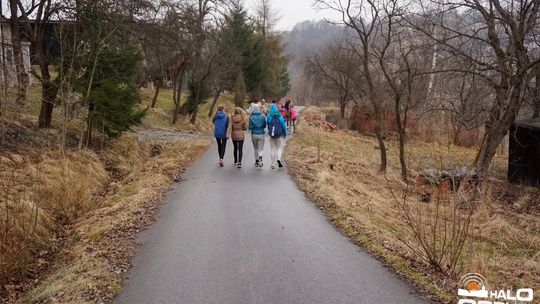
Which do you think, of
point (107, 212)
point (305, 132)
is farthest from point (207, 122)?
point (107, 212)

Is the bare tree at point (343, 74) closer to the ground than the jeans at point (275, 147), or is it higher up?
higher up

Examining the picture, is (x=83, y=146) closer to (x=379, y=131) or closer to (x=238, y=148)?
(x=238, y=148)

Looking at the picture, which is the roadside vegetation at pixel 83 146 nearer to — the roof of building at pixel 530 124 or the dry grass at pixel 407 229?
the dry grass at pixel 407 229

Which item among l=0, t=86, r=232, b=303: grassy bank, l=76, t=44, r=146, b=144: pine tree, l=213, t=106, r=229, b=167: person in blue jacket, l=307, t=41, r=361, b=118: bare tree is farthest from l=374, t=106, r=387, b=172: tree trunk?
l=307, t=41, r=361, b=118: bare tree

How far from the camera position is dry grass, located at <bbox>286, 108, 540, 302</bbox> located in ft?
20.6

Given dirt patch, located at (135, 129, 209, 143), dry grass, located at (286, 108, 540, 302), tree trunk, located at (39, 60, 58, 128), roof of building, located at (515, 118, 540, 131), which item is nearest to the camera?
dry grass, located at (286, 108, 540, 302)

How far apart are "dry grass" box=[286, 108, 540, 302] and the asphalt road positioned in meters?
0.34

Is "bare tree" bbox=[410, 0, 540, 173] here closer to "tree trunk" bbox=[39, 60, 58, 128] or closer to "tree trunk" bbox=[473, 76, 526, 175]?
"tree trunk" bbox=[473, 76, 526, 175]

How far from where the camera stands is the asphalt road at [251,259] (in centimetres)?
539

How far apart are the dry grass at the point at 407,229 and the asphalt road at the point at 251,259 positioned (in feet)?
1.11

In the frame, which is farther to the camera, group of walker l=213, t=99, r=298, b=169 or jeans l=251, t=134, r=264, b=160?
Answer: jeans l=251, t=134, r=264, b=160

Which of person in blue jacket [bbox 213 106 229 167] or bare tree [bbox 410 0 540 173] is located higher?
bare tree [bbox 410 0 540 173]

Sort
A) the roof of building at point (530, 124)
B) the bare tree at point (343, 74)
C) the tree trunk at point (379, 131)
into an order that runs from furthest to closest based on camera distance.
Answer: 1. the bare tree at point (343, 74)
2. the roof of building at point (530, 124)
3. the tree trunk at point (379, 131)

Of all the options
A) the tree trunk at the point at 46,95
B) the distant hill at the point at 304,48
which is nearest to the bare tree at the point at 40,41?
the tree trunk at the point at 46,95
